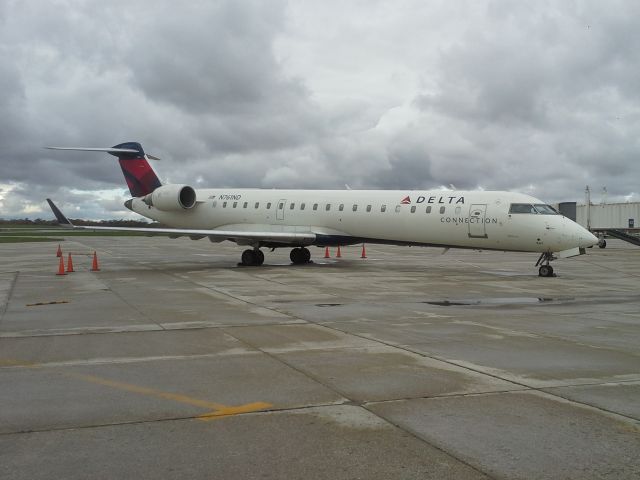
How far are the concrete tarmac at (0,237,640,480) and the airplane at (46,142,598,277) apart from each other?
284 inches

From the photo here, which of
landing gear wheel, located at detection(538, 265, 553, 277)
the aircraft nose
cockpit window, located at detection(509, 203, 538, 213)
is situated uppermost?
cockpit window, located at detection(509, 203, 538, 213)

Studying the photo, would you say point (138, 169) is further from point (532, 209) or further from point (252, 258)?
point (532, 209)

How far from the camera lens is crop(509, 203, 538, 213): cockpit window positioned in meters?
19.3

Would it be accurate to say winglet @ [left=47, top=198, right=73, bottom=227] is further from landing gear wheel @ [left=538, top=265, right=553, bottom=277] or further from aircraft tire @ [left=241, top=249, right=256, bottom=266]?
landing gear wheel @ [left=538, top=265, right=553, bottom=277]

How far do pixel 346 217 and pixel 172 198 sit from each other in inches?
327

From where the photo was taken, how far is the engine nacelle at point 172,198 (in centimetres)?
2609

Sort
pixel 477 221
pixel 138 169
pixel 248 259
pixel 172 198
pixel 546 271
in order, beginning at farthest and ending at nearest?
1. pixel 138 169
2. pixel 172 198
3. pixel 248 259
4. pixel 477 221
5. pixel 546 271

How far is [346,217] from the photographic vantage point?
75.0ft

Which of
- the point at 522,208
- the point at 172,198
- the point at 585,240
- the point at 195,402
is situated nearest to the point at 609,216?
the point at 522,208

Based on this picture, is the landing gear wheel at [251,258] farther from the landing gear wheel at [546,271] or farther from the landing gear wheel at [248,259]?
the landing gear wheel at [546,271]

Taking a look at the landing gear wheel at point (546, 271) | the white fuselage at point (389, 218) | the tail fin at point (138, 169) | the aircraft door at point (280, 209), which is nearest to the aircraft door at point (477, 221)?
the white fuselage at point (389, 218)

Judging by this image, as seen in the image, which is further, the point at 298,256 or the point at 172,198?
the point at 172,198

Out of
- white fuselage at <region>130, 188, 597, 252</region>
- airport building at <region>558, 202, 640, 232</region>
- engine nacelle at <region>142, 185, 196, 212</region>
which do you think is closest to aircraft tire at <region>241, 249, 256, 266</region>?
white fuselage at <region>130, 188, 597, 252</region>

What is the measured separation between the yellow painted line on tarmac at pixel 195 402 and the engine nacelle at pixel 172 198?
20.8m
